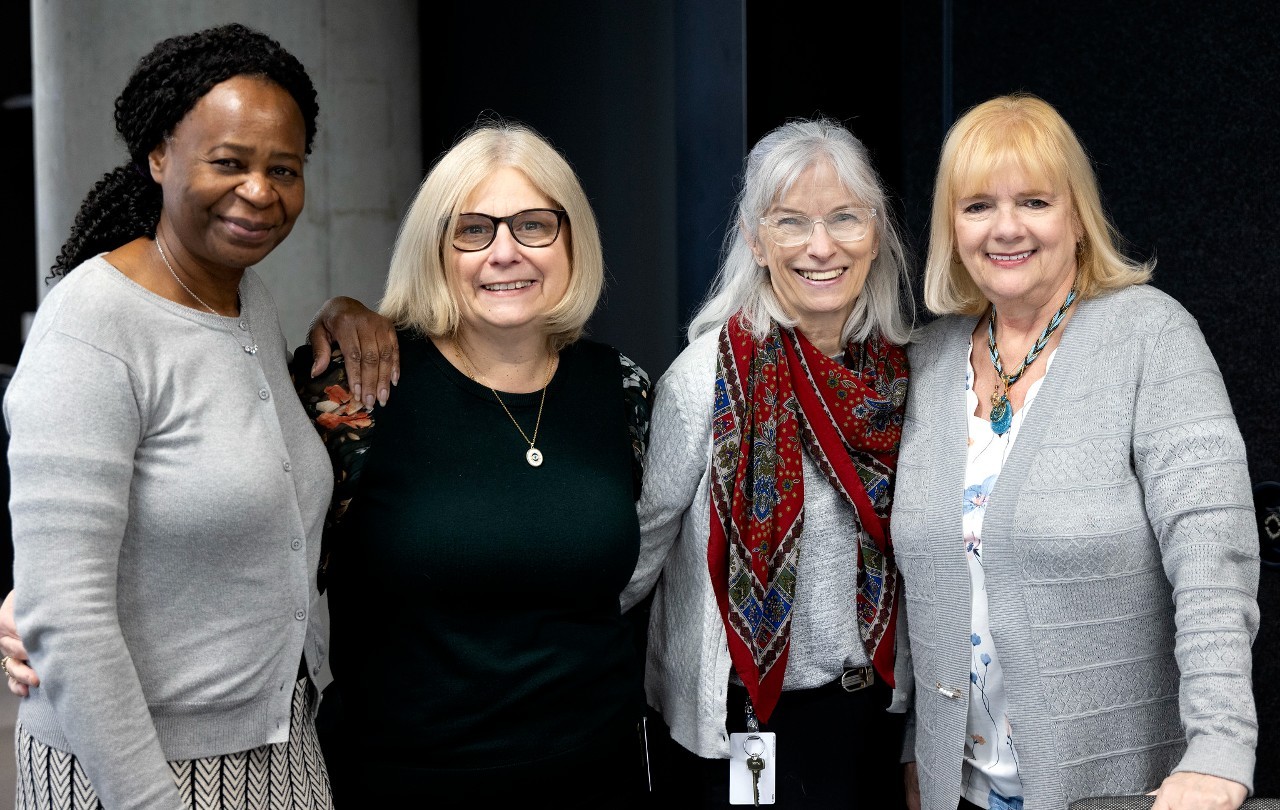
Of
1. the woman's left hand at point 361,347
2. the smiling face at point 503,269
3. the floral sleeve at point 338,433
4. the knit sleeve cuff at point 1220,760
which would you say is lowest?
the knit sleeve cuff at point 1220,760

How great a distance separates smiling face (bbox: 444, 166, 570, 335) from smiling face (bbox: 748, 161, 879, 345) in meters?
0.42

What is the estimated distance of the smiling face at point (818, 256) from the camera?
6.59 ft

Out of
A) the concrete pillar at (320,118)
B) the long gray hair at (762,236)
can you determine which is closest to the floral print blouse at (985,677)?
the long gray hair at (762,236)

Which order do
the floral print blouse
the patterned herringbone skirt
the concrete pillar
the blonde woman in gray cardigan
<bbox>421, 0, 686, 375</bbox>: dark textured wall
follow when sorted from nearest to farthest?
1. the patterned herringbone skirt
2. the blonde woman in gray cardigan
3. the floral print blouse
4. <bbox>421, 0, 686, 375</bbox>: dark textured wall
5. the concrete pillar

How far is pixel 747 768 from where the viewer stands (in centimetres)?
193

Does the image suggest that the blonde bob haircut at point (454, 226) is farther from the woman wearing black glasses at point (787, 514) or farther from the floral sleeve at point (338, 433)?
the woman wearing black glasses at point (787, 514)

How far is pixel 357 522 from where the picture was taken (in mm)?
1792

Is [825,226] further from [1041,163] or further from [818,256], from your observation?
[1041,163]

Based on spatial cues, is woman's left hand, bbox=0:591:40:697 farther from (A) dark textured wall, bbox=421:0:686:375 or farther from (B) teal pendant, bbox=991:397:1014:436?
(A) dark textured wall, bbox=421:0:686:375

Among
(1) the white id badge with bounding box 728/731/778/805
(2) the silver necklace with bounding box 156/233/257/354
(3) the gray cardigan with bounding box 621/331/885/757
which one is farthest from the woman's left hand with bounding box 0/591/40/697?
(1) the white id badge with bounding box 728/731/778/805

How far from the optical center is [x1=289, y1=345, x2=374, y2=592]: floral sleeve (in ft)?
5.86

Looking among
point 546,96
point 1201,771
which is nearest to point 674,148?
point 546,96

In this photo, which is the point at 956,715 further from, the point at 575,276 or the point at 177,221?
the point at 177,221

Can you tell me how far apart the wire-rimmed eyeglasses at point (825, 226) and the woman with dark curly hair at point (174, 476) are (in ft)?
2.77
